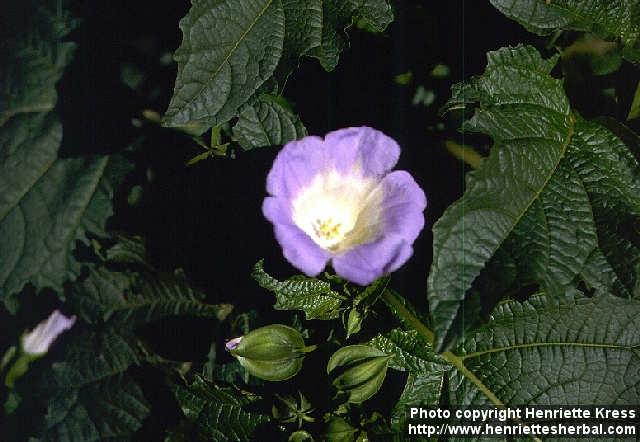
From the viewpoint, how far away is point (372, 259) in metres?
1.00

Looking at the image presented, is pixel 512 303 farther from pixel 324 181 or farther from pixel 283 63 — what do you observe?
pixel 283 63

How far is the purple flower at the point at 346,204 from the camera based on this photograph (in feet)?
3.26

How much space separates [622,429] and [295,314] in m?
0.46

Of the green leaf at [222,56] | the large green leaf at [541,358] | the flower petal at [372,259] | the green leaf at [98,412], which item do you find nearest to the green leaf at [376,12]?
the green leaf at [222,56]

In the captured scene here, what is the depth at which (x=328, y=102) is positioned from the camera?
4.34 feet

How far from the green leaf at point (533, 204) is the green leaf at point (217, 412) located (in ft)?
1.20

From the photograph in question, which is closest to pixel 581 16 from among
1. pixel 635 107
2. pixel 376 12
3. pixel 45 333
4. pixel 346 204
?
pixel 635 107

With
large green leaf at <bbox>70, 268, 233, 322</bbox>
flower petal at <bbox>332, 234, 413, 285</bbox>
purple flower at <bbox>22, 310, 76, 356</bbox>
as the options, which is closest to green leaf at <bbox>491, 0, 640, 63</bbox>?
flower petal at <bbox>332, 234, 413, 285</bbox>

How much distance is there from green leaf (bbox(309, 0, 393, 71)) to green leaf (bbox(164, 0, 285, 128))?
0.18 feet

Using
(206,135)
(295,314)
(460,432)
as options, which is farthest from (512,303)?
(206,135)

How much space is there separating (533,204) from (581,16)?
0.31m

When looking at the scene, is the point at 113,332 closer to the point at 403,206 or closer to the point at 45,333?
the point at 45,333

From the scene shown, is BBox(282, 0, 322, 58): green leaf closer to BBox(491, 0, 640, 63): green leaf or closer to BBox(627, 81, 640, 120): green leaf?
BBox(491, 0, 640, 63): green leaf

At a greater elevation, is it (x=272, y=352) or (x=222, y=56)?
(x=222, y=56)
